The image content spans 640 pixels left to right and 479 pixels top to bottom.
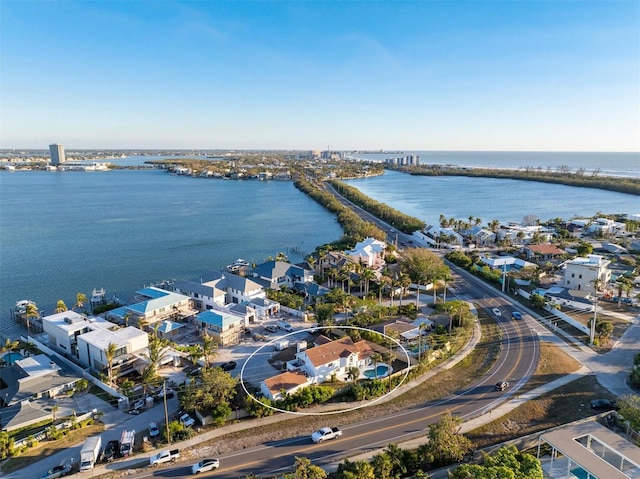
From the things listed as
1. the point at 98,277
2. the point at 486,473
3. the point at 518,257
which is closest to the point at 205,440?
the point at 486,473

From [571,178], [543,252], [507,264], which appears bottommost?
[507,264]

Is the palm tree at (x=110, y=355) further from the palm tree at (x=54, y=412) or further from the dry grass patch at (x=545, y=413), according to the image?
the dry grass patch at (x=545, y=413)

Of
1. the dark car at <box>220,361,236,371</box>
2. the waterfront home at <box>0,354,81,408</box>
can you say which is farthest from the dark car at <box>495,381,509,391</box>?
the waterfront home at <box>0,354,81,408</box>

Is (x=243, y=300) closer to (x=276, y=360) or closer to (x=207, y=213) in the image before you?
(x=276, y=360)

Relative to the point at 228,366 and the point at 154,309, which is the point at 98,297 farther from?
the point at 228,366

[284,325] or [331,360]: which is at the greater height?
[331,360]

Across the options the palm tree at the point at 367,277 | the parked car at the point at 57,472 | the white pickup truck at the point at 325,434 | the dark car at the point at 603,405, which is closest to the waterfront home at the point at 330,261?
the palm tree at the point at 367,277

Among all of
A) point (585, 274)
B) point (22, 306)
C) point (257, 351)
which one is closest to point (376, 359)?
point (257, 351)
